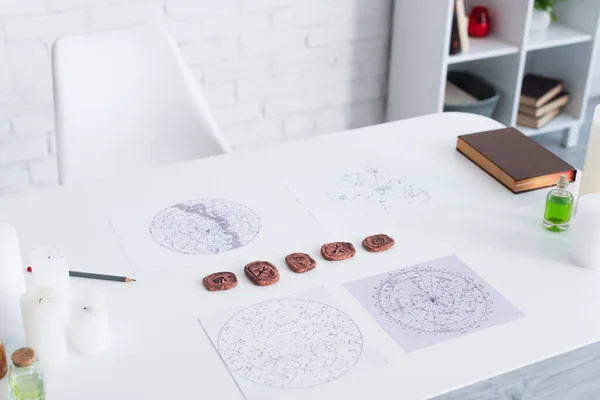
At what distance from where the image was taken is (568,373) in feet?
5.70

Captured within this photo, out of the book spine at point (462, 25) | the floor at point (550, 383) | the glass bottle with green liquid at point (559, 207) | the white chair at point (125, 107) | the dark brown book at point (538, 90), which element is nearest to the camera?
the glass bottle with green liquid at point (559, 207)

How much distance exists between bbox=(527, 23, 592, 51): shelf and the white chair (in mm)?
1427

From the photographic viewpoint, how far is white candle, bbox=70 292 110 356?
109 cm

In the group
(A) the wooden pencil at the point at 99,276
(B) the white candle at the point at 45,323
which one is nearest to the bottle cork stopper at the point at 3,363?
(B) the white candle at the point at 45,323

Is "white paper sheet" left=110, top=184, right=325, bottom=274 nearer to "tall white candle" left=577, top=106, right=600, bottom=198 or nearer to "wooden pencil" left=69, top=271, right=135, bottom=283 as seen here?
"wooden pencil" left=69, top=271, right=135, bottom=283

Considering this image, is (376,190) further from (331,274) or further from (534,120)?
(534,120)

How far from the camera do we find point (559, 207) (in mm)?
1387

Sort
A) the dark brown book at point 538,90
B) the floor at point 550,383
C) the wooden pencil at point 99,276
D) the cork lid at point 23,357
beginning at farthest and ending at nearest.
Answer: the dark brown book at point 538,90 < the floor at point 550,383 < the wooden pencil at point 99,276 < the cork lid at point 23,357

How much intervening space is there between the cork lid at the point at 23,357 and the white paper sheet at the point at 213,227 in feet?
0.97

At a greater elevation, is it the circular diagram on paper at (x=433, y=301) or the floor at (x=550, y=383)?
the circular diagram on paper at (x=433, y=301)

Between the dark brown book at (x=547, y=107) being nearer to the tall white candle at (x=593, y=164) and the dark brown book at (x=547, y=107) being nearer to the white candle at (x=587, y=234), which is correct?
the tall white candle at (x=593, y=164)

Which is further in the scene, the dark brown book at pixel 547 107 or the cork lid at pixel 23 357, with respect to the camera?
the dark brown book at pixel 547 107

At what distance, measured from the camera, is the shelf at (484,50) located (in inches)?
108

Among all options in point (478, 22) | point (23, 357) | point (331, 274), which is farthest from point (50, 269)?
point (478, 22)
